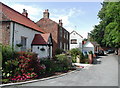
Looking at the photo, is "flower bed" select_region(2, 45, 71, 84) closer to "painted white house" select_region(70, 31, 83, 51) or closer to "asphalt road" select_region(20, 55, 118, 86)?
"asphalt road" select_region(20, 55, 118, 86)

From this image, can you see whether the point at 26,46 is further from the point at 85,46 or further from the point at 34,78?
the point at 85,46

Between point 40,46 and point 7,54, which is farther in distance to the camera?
point 40,46

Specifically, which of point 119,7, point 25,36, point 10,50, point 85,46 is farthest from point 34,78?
point 85,46

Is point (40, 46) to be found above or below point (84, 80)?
above

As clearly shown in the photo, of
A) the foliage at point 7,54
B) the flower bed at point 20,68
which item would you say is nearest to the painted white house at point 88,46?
the flower bed at point 20,68

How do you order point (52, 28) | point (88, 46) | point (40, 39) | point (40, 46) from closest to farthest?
point (40, 46), point (40, 39), point (52, 28), point (88, 46)

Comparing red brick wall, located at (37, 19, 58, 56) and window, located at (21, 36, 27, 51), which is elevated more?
red brick wall, located at (37, 19, 58, 56)

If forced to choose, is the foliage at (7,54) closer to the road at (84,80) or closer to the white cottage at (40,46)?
the road at (84,80)

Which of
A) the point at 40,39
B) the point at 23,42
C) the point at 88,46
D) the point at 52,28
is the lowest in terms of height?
the point at 23,42

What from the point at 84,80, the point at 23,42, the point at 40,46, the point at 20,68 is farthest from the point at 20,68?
the point at 40,46

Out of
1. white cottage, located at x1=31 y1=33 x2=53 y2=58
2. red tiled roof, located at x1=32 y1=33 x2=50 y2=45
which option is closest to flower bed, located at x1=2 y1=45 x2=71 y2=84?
white cottage, located at x1=31 y1=33 x2=53 y2=58

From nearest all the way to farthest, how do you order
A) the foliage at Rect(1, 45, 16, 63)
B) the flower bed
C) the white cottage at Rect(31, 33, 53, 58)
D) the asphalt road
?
1. the asphalt road
2. the flower bed
3. the foliage at Rect(1, 45, 16, 63)
4. the white cottage at Rect(31, 33, 53, 58)

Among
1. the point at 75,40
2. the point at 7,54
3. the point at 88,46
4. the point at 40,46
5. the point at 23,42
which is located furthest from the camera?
the point at 88,46

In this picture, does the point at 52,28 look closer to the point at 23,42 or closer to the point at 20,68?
the point at 23,42
